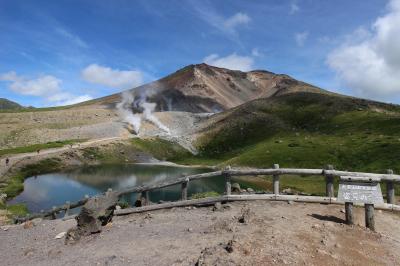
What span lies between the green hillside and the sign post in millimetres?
52642

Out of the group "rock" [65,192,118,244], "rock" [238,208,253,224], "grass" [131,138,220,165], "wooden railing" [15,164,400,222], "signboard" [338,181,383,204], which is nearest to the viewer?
"signboard" [338,181,383,204]

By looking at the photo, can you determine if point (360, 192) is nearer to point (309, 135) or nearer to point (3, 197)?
point (3, 197)

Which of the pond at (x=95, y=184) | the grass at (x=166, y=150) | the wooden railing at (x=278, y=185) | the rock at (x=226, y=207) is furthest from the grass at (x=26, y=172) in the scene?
the rock at (x=226, y=207)

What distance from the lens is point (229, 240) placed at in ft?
61.4

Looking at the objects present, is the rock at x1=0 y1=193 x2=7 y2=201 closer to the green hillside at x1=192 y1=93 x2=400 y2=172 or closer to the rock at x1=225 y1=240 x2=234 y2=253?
the rock at x1=225 y1=240 x2=234 y2=253

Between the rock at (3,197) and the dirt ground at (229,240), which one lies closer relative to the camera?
the dirt ground at (229,240)

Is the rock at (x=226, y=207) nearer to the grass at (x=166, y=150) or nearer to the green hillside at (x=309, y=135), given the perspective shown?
the green hillside at (x=309, y=135)

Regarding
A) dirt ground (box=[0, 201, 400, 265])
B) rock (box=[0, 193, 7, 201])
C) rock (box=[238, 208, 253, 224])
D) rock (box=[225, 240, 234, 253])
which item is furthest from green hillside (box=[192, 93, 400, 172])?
rock (box=[225, 240, 234, 253])

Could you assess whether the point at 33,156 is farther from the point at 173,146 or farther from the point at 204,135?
the point at 204,135

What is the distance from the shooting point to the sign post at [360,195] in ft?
69.8

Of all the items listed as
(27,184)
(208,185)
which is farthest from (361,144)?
(27,184)

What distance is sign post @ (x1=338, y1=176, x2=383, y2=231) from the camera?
21281 mm

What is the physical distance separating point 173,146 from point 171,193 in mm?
92047

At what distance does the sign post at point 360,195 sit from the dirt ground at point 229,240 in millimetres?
676
